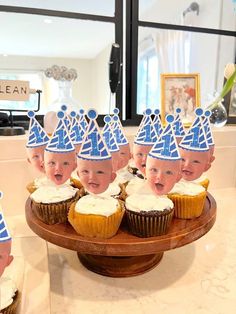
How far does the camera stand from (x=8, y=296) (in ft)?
1.24

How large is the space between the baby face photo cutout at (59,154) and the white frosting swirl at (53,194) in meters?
0.03

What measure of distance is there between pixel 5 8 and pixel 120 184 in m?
0.88

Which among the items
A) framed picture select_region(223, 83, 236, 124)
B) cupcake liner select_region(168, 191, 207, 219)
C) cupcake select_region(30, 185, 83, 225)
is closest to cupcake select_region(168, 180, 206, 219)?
cupcake liner select_region(168, 191, 207, 219)

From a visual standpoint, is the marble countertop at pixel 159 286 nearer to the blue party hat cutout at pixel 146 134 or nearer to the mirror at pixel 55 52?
the blue party hat cutout at pixel 146 134

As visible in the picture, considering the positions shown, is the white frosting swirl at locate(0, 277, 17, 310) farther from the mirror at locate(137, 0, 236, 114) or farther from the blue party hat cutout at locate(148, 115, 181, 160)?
the mirror at locate(137, 0, 236, 114)

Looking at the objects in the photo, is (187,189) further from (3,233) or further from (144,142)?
(3,233)

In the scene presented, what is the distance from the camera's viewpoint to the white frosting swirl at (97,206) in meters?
0.52

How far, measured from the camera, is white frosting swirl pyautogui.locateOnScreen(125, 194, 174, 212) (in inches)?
21.0

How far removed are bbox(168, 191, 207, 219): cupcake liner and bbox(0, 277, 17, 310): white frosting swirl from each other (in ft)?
1.17

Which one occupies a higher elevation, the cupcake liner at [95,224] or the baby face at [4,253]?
the baby face at [4,253]

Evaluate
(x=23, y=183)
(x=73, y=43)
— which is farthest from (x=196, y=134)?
(x=73, y=43)

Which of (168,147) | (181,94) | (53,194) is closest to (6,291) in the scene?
(53,194)

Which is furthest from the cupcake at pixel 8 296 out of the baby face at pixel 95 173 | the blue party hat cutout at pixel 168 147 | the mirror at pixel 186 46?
the mirror at pixel 186 46

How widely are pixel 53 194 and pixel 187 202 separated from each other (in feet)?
0.97
